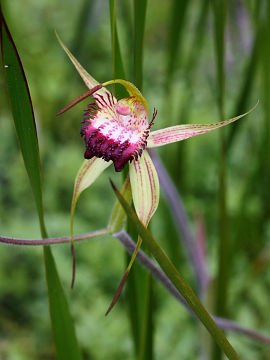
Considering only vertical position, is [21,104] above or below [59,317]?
above

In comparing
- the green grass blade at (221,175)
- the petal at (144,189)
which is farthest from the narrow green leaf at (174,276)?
the green grass blade at (221,175)

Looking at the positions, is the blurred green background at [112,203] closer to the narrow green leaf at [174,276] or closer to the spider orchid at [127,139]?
the spider orchid at [127,139]

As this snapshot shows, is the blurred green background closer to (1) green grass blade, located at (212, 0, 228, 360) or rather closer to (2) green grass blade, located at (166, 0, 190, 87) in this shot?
(2) green grass blade, located at (166, 0, 190, 87)

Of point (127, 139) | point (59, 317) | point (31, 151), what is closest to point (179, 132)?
point (127, 139)

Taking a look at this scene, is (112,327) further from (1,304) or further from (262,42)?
(262,42)

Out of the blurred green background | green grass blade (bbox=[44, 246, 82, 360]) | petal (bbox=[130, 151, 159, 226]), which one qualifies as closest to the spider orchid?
petal (bbox=[130, 151, 159, 226])

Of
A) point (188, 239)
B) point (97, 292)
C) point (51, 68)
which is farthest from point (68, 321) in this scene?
point (51, 68)

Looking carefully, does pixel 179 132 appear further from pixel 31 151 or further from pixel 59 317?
pixel 59 317
